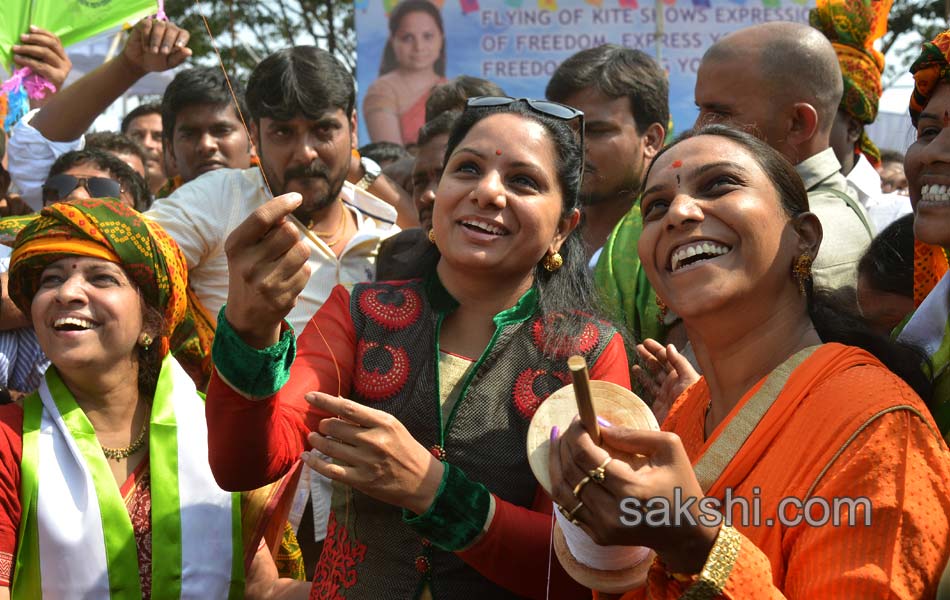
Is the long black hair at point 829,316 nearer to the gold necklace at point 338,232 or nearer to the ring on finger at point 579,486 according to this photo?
the ring on finger at point 579,486

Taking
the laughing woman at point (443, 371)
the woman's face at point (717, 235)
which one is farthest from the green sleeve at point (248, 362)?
the woman's face at point (717, 235)

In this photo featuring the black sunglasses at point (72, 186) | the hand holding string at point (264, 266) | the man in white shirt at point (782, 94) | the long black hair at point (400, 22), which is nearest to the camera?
the hand holding string at point (264, 266)

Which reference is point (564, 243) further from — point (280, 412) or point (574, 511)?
point (574, 511)

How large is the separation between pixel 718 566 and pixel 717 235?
2.39 feet

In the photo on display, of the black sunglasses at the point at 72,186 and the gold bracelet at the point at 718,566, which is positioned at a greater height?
the gold bracelet at the point at 718,566

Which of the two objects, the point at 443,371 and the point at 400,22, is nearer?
the point at 443,371

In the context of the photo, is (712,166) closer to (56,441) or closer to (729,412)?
(729,412)

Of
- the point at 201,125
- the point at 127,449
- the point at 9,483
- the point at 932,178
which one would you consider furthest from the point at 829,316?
the point at 201,125

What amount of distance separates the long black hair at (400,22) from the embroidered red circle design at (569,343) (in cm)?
809

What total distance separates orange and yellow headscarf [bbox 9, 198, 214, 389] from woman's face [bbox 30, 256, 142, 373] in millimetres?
35

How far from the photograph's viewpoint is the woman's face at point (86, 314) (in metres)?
3.16

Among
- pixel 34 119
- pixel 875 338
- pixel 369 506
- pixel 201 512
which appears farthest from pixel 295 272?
pixel 34 119

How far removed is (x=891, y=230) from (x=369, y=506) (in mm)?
1673

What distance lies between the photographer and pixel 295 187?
13.1 ft
